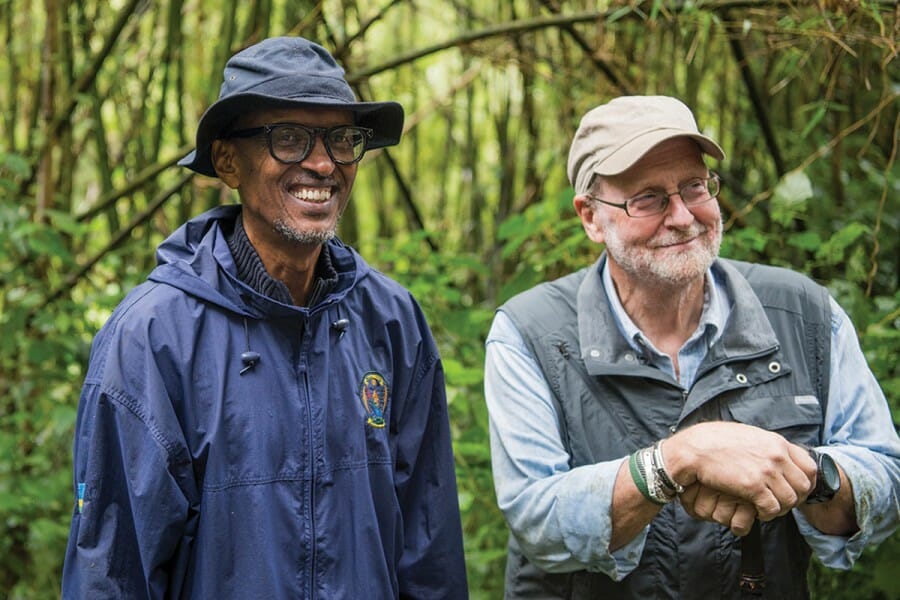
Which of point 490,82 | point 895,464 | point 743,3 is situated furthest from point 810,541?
point 490,82

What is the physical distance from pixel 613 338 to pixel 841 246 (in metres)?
1.17

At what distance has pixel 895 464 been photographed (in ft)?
6.86

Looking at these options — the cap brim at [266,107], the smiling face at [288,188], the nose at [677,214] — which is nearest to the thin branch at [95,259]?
the cap brim at [266,107]

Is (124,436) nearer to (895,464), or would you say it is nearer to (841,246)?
(895,464)

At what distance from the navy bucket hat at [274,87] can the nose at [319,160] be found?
0.23 ft

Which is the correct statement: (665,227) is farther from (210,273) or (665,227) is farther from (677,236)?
(210,273)

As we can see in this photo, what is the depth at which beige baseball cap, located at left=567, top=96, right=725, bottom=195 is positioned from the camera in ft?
7.33

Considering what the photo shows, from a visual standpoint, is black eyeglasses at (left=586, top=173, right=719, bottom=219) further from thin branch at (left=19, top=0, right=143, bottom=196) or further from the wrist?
thin branch at (left=19, top=0, right=143, bottom=196)

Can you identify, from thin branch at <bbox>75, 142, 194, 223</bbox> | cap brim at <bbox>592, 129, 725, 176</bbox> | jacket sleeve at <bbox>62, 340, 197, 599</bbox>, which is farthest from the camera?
thin branch at <bbox>75, 142, 194, 223</bbox>

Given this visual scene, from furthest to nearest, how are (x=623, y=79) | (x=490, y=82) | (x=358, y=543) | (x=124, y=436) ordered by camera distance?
1. (x=490, y=82)
2. (x=623, y=79)
3. (x=358, y=543)
4. (x=124, y=436)

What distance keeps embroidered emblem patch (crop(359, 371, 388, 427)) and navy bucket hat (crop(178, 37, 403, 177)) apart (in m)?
0.52

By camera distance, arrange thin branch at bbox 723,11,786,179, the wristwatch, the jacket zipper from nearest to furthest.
A: the jacket zipper < the wristwatch < thin branch at bbox 723,11,786,179

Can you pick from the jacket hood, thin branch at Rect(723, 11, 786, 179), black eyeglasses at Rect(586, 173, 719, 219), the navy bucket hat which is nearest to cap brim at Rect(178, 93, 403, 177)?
the navy bucket hat

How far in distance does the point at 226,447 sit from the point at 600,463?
0.70m
